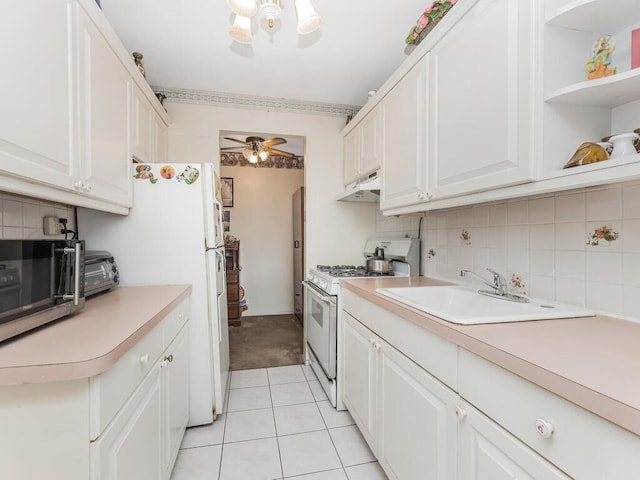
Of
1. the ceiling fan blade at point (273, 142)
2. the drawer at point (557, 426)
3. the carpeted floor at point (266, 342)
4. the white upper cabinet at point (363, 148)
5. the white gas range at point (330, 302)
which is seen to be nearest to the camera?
the drawer at point (557, 426)

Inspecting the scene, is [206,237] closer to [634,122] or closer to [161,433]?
[161,433]

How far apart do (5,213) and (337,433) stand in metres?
1.98

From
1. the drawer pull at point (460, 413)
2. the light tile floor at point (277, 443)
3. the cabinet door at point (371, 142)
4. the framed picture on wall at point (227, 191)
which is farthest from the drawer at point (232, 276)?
the drawer pull at point (460, 413)

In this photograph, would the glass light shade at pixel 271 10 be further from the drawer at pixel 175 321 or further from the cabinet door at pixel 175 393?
the cabinet door at pixel 175 393

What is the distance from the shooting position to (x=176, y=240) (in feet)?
6.05

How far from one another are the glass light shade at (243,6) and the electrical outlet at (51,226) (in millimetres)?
1371

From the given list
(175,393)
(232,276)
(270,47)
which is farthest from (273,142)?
(175,393)

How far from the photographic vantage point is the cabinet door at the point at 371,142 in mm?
2139

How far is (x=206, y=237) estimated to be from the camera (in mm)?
1875

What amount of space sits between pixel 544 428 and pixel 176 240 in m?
1.84

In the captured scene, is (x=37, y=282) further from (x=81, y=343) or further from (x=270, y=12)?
(x=270, y=12)

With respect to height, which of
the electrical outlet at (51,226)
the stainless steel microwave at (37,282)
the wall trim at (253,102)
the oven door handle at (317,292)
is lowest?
the oven door handle at (317,292)

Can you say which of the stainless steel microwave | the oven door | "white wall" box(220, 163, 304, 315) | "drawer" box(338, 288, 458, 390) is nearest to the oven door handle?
the oven door

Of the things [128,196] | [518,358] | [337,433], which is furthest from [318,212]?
[518,358]
